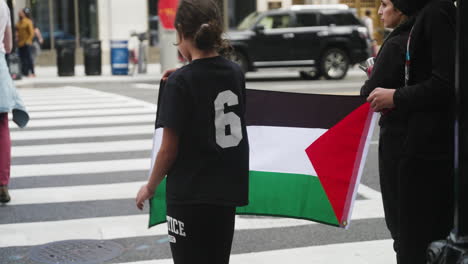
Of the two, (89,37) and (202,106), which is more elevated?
(202,106)

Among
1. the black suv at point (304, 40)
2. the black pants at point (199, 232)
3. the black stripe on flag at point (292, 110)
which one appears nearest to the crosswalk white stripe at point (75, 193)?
the black stripe on flag at point (292, 110)

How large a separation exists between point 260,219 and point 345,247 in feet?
3.24

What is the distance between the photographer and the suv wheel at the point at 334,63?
19.6 meters

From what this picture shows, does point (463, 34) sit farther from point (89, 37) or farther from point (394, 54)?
point (89, 37)

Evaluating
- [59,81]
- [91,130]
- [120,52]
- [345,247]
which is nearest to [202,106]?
[345,247]

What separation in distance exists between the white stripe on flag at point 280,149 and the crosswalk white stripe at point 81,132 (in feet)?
21.2

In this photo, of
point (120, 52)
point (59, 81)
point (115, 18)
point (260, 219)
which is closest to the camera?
point (260, 219)

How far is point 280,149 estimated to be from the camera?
3957mm

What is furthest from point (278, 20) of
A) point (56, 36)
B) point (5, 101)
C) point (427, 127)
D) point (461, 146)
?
point (461, 146)

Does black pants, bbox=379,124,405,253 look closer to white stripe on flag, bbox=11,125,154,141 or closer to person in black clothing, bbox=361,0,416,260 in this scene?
person in black clothing, bbox=361,0,416,260

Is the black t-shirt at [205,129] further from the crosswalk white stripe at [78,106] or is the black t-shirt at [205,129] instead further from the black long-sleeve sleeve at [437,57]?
the crosswalk white stripe at [78,106]

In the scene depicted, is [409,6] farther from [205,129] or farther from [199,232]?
[199,232]

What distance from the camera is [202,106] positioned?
2.73m

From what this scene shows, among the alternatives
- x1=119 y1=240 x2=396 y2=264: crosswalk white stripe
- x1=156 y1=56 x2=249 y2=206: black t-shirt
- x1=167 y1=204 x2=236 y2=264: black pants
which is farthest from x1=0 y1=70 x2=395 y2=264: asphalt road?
x1=156 y1=56 x2=249 y2=206: black t-shirt
